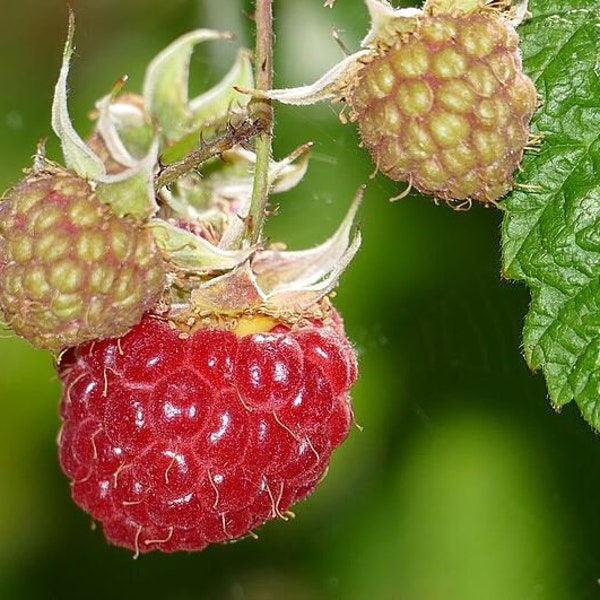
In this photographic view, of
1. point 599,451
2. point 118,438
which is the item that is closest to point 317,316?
point 118,438

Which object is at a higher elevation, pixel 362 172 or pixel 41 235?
pixel 41 235

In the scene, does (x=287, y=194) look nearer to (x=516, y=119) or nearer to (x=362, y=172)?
(x=362, y=172)

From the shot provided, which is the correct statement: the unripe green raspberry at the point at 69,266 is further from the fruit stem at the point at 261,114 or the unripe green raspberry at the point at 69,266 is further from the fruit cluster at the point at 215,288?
the fruit stem at the point at 261,114

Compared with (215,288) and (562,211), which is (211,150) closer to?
Result: (215,288)

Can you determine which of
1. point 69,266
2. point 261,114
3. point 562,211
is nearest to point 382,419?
point 562,211

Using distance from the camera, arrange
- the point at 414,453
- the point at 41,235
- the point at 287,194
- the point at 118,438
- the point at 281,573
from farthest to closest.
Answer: the point at 281,573 < the point at 414,453 < the point at 287,194 < the point at 118,438 < the point at 41,235

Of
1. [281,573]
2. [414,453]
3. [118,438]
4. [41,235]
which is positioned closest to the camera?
[41,235]

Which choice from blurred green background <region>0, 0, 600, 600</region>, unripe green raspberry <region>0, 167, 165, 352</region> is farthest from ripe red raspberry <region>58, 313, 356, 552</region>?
blurred green background <region>0, 0, 600, 600</region>
